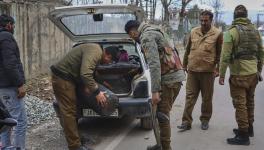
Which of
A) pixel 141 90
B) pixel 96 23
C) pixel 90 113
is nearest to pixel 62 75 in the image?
pixel 90 113

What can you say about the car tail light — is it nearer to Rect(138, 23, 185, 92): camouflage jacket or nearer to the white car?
the white car

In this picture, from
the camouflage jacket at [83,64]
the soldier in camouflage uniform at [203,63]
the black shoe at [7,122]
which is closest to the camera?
the black shoe at [7,122]

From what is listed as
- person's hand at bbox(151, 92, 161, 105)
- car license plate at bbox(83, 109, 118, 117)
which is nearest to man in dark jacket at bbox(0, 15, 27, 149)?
car license plate at bbox(83, 109, 118, 117)

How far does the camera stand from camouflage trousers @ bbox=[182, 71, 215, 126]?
26.9 feet

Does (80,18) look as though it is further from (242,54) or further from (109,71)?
(242,54)

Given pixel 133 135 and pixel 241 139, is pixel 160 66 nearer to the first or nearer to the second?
pixel 241 139

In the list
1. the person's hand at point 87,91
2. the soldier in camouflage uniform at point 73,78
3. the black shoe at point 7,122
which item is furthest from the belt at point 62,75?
the black shoe at point 7,122

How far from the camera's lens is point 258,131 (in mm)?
8180

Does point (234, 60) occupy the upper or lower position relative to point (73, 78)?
upper

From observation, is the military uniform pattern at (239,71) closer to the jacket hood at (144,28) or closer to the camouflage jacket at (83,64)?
the jacket hood at (144,28)

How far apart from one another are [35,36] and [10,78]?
7.95 metres

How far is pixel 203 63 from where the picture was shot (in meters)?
8.07

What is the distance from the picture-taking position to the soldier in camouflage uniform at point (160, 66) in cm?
593

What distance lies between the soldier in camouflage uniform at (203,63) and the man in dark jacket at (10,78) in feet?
9.71
